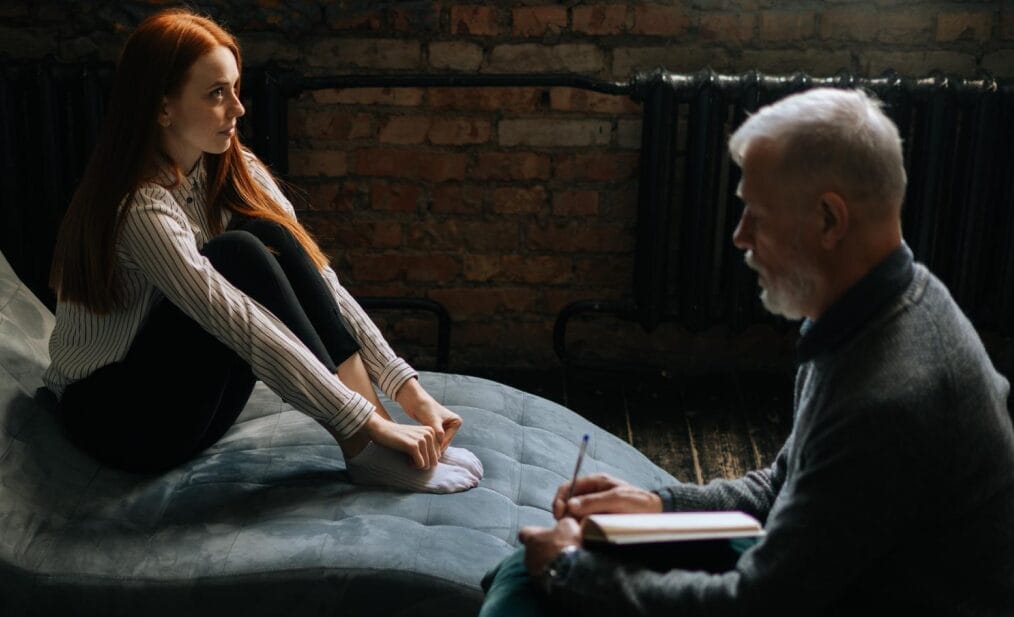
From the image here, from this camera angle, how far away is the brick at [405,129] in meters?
3.31

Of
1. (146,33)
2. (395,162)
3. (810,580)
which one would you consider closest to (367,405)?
(146,33)

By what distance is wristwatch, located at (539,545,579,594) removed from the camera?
4.90ft

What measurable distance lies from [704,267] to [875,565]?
191 cm

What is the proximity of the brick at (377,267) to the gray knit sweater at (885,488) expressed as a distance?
2.04 m

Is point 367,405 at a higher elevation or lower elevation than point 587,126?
lower

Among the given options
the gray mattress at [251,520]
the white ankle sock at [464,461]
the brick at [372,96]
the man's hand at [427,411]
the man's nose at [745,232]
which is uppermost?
the man's nose at [745,232]

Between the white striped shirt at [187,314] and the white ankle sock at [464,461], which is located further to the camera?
the white ankle sock at [464,461]

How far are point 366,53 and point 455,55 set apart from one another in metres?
0.22

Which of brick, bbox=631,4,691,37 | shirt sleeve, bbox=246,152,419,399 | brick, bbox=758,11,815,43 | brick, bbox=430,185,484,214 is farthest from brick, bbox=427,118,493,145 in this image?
shirt sleeve, bbox=246,152,419,399

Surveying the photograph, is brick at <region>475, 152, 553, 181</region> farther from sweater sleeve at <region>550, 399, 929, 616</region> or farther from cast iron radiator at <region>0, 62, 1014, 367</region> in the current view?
sweater sleeve at <region>550, 399, 929, 616</region>

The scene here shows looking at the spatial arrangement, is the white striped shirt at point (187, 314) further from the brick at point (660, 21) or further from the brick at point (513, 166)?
the brick at point (660, 21)

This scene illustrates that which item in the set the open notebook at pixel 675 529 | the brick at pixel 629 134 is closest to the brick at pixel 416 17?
the brick at pixel 629 134

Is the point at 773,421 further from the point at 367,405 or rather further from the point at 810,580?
the point at 810,580

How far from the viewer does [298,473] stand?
2240mm
